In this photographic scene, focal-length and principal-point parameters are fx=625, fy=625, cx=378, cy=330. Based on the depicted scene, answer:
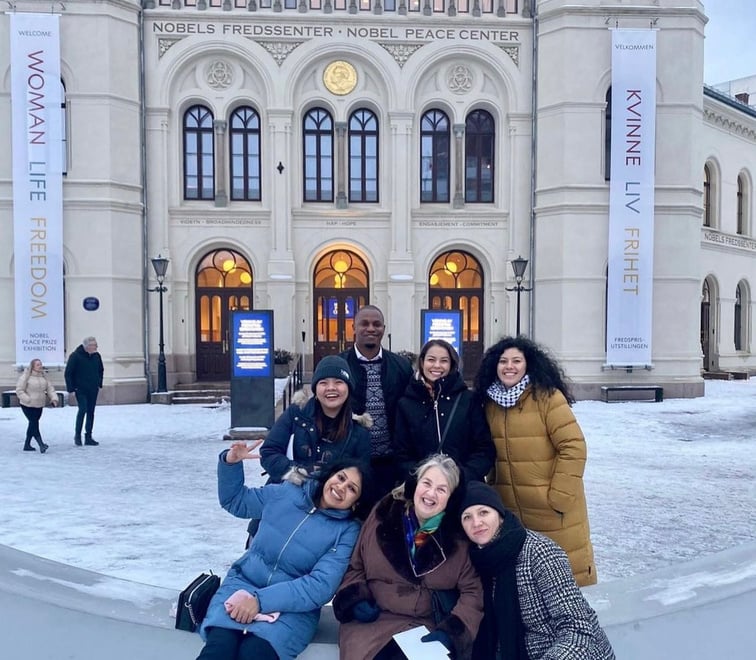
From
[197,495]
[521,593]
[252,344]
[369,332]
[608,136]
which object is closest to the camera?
[521,593]

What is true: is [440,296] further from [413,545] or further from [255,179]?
[413,545]

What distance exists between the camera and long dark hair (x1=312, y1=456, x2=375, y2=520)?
302 cm

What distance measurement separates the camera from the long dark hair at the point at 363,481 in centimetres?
302

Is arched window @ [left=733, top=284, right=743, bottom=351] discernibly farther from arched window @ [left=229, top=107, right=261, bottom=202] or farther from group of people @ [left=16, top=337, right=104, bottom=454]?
group of people @ [left=16, top=337, right=104, bottom=454]

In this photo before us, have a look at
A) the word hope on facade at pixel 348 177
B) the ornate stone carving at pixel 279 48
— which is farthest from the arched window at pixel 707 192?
the ornate stone carving at pixel 279 48

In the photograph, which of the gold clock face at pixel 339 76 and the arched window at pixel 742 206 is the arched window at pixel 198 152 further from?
the arched window at pixel 742 206

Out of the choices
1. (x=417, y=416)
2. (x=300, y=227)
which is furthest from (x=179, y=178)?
(x=417, y=416)

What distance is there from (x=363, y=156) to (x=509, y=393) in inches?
657

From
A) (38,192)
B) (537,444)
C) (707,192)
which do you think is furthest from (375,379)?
(707,192)

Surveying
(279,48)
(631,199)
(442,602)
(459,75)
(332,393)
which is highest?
(279,48)

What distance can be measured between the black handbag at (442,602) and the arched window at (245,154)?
57.4ft

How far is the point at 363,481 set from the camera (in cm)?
302

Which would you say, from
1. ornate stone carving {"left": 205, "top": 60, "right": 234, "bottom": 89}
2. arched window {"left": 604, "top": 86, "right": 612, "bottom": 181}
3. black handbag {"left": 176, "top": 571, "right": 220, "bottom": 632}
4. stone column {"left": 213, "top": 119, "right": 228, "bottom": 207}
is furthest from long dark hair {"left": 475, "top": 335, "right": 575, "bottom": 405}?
ornate stone carving {"left": 205, "top": 60, "right": 234, "bottom": 89}

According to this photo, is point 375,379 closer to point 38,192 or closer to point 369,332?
point 369,332
